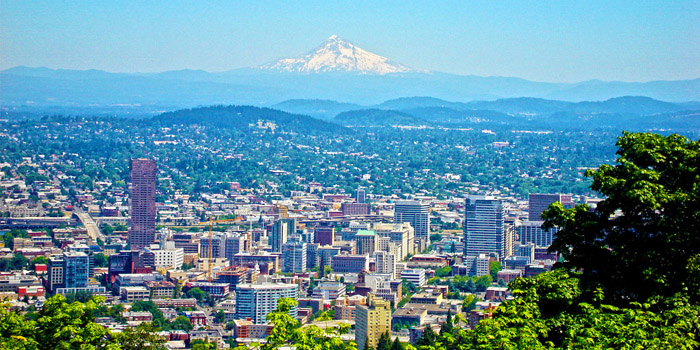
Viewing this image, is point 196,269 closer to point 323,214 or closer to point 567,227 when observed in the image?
point 323,214

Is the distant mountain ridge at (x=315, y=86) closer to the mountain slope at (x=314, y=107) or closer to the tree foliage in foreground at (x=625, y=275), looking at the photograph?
the mountain slope at (x=314, y=107)

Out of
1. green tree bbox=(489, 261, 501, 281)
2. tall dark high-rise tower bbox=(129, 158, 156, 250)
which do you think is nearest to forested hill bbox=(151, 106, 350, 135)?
tall dark high-rise tower bbox=(129, 158, 156, 250)

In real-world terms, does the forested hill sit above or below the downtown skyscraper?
above

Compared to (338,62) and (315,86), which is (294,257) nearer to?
(315,86)

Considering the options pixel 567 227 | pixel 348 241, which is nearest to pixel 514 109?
pixel 348 241

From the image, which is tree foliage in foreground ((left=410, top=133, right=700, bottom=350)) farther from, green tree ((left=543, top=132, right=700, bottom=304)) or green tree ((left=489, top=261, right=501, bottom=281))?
green tree ((left=489, top=261, right=501, bottom=281))
